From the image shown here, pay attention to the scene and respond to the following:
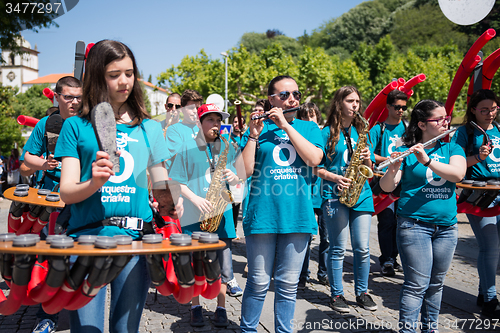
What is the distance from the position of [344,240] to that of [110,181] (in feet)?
10.0

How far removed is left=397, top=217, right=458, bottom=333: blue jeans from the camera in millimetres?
3268

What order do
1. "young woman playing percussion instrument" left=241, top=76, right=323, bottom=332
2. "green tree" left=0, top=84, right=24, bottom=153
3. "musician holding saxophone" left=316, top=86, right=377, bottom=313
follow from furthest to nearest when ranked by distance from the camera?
1. "green tree" left=0, top=84, right=24, bottom=153
2. "musician holding saxophone" left=316, top=86, right=377, bottom=313
3. "young woman playing percussion instrument" left=241, top=76, right=323, bottom=332

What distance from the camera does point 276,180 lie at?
319 cm

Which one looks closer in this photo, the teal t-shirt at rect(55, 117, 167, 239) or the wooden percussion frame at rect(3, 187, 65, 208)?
the teal t-shirt at rect(55, 117, 167, 239)

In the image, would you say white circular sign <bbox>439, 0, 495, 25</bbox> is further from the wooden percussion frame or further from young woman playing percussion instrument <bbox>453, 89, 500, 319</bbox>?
the wooden percussion frame

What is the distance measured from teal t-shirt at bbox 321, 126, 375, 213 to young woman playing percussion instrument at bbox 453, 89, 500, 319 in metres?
1.04

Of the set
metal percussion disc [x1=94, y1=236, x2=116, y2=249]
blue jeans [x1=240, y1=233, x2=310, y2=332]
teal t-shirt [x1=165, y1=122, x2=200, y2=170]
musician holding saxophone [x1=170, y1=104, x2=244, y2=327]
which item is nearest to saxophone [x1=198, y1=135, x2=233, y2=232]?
musician holding saxophone [x1=170, y1=104, x2=244, y2=327]

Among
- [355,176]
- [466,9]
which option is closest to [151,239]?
[355,176]

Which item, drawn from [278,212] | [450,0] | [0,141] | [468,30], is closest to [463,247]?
[450,0]

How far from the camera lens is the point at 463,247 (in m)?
7.80

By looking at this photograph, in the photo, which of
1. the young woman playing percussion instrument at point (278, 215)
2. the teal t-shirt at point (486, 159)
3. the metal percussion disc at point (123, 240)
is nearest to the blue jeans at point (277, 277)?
the young woman playing percussion instrument at point (278, 215)

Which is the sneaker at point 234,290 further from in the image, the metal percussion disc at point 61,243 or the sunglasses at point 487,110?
the sunglasses at point 487,110

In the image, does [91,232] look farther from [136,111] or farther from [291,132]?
[291,132]

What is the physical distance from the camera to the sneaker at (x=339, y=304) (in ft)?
14.0
